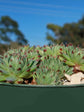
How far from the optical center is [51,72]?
1885 mm

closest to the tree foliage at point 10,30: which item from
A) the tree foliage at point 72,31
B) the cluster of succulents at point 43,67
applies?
the tree foliage at point 72,31

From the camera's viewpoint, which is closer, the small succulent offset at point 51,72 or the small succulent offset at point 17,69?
the small succulent offset at point 51,72

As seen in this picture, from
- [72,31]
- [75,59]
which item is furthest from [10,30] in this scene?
[75,59]

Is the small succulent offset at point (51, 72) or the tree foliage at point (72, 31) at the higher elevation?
the tree foliage at point (72, 31)

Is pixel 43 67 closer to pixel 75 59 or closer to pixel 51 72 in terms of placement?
pixel 51 72

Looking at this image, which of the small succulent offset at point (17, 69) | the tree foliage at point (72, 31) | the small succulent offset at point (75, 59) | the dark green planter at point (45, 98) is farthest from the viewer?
the tree foliage at point (72, 31)

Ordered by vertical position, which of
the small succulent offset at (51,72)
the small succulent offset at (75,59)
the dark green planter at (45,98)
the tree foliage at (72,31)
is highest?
the tree foliage at (72,31)

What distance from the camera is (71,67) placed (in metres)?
2.20

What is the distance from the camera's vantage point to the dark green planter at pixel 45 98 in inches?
59.6

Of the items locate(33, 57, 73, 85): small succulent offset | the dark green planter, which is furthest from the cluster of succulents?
the dark green planter

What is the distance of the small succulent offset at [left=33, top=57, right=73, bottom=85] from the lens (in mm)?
1798

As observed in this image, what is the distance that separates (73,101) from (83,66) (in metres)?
0.74

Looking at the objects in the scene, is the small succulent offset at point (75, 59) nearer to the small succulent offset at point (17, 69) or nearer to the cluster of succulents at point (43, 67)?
the cluster of succulents at point (43, 67)

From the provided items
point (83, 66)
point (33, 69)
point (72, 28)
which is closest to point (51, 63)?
point (33, 69)
